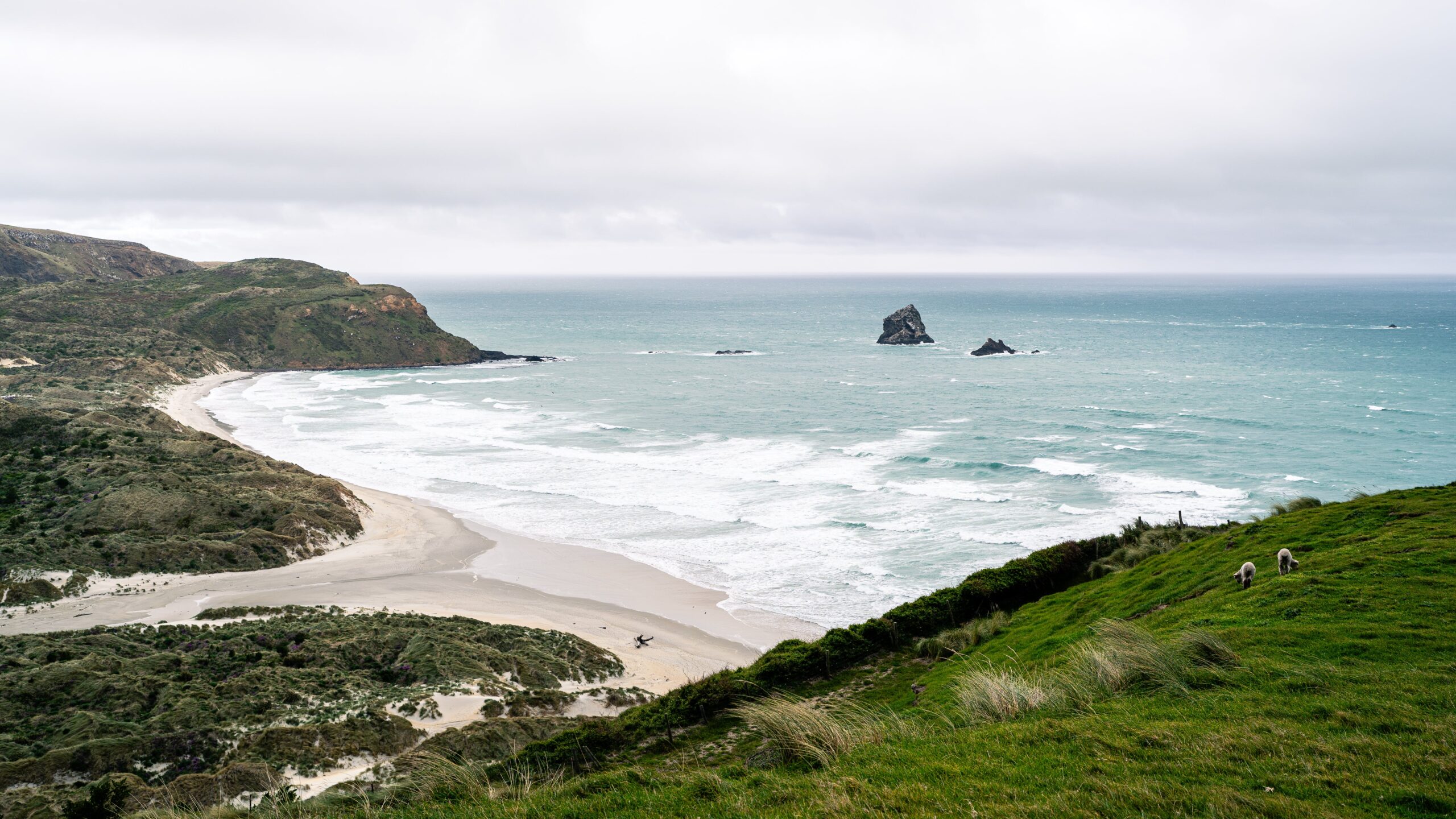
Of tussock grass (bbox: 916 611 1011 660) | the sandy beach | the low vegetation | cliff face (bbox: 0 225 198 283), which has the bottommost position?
the sandy beach

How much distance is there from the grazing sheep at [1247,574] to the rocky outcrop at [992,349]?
355 ft

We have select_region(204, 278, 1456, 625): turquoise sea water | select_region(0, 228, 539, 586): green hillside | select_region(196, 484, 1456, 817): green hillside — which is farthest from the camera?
select_region(204, 278, 1456, 625): turquoise sea water

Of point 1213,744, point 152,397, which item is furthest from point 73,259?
point 1213,744

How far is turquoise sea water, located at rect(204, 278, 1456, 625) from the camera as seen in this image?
3784 centimetres

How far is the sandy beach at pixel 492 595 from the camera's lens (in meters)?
27.1

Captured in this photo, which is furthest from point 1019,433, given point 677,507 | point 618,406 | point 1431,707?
point 1431,707

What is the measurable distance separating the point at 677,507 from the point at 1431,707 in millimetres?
38026

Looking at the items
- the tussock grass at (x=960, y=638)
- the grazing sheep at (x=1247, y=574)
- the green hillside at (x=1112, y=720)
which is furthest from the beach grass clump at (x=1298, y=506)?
the tussock grass at (x=960, y=638)

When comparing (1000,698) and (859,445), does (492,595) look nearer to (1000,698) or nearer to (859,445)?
(1000,698)

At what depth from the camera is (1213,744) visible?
25.5 feet

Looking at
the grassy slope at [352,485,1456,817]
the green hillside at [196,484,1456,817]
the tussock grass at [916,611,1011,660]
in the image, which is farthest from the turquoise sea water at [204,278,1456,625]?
the grassy slope at [352,485,1456,817]

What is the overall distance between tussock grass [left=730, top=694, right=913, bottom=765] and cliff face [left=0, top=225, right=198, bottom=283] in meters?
179

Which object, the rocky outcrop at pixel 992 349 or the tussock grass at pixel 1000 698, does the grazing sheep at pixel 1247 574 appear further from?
the rocky outcrop at pixel 992 349

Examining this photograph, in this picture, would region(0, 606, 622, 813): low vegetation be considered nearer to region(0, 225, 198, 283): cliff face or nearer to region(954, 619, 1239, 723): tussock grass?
region(954, 619, 1239, 723): tussock grass
